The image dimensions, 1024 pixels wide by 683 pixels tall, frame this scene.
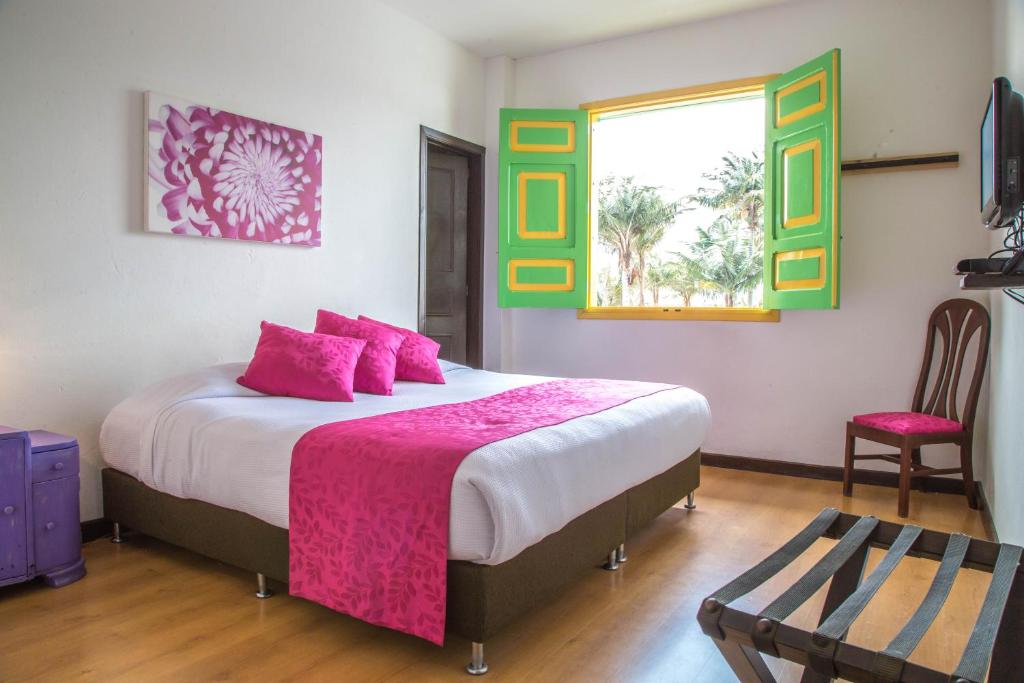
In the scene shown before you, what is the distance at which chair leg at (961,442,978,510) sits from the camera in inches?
140

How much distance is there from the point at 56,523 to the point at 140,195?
1437 mm

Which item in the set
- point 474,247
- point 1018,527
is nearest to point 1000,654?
point 1018,527

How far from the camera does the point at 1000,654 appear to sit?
147 centimetres

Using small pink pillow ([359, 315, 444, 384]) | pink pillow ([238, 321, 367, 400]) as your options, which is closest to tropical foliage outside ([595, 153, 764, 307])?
small pink pillow ([359, 315, 444, 384])

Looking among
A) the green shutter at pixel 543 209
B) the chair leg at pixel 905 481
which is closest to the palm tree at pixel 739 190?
the green shutter at pixel 543 209

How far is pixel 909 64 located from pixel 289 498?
4018 mm

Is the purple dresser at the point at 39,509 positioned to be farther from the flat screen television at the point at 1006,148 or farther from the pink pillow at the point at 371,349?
the flat screen television at the point at 1006,148

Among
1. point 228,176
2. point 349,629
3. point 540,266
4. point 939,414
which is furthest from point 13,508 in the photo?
point 939,414

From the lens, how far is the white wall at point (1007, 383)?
97.1 inches

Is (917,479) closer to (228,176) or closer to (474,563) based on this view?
(474,563)

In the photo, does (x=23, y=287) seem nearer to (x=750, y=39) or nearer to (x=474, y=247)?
(x=474, y=247)

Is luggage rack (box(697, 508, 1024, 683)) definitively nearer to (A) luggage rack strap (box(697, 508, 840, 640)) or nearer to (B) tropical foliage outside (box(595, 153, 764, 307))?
(A) luggage rack strap (box(697, 508, 840, 640))

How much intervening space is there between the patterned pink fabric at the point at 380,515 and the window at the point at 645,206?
273 centimetres

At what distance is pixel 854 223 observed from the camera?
4.18 meters
